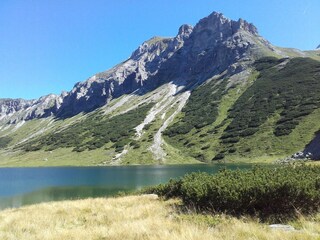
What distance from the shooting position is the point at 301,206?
13250 mm

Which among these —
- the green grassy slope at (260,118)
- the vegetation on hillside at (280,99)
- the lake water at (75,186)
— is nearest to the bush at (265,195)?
the lake water at (75,186)

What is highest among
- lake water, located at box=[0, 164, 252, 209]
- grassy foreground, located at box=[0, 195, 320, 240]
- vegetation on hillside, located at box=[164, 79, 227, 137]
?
vegetation on hillside, located at box=[164, 79, 227, 137]

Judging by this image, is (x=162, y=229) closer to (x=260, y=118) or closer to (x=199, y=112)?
(x=260, y=118)

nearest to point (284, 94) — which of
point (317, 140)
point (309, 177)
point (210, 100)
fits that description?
point (210, 100)

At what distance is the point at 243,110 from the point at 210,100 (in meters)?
36.5

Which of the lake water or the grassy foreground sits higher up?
the grassy foreground

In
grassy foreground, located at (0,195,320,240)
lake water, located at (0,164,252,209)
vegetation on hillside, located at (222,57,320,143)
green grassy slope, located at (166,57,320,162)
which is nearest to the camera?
grassy foreground, located at (0,195,320,240)

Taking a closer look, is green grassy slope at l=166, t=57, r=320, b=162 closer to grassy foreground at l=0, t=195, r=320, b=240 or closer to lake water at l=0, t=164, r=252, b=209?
lake water at l=0, t=164, r=252, b=209

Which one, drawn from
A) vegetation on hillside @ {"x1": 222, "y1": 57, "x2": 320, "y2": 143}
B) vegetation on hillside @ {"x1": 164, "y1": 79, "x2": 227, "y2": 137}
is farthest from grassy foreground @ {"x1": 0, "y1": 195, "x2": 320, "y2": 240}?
vegetation on hillside @ {"x1": 164, "y1": 79, "x2": 227, "y2": 137}

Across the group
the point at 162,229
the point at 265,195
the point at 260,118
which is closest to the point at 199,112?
the point at 260,118

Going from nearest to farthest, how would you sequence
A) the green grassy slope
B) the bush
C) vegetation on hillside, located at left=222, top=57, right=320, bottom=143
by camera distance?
the bush, the green grassy slope, vegetation on hillside, located at left=222, top=57, right=320, bottom=143

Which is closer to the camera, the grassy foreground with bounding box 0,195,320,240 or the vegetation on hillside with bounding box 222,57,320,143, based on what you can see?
the grassy foreground with bounding box 0,195,320,240

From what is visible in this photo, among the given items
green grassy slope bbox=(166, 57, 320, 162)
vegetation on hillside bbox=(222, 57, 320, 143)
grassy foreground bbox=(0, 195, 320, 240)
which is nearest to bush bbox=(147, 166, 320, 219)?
grassy foreground bbox=(0, 195, 320, 240)

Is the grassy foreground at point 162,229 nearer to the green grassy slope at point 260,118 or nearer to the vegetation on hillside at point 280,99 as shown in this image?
the green grassy slope at point 260,118
